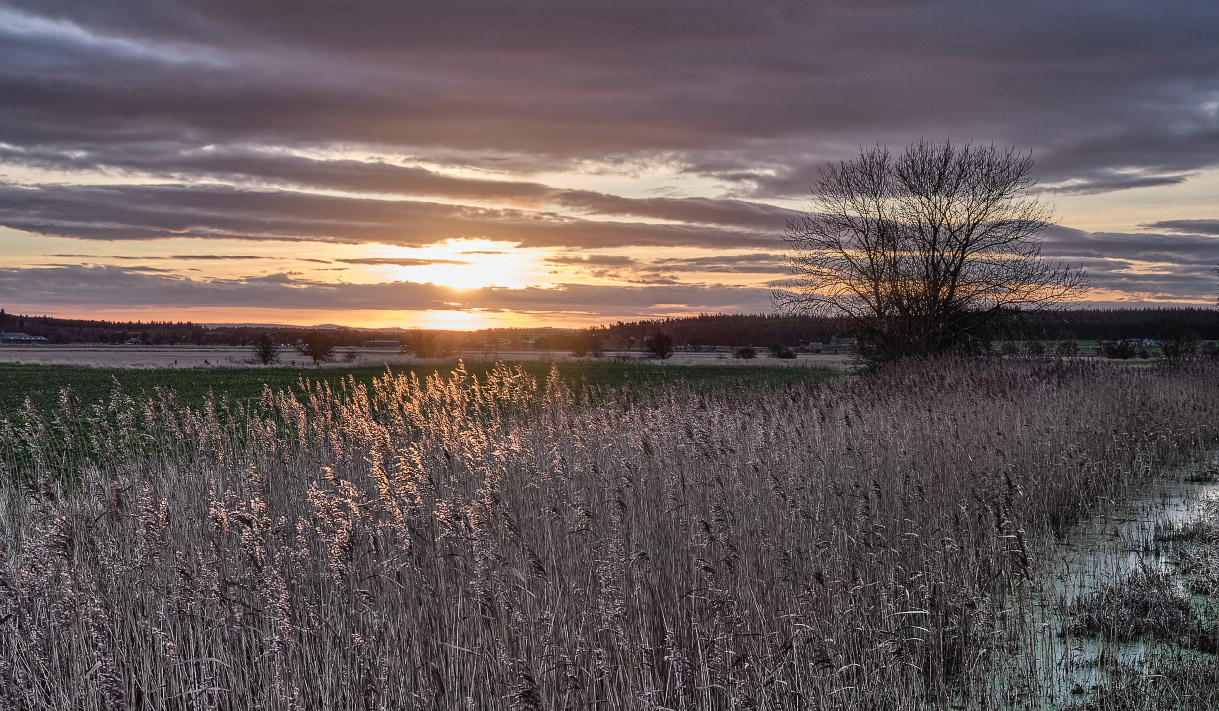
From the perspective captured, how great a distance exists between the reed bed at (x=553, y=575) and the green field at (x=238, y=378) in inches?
837

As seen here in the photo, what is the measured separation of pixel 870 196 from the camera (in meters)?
31.8

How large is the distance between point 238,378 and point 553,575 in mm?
49390

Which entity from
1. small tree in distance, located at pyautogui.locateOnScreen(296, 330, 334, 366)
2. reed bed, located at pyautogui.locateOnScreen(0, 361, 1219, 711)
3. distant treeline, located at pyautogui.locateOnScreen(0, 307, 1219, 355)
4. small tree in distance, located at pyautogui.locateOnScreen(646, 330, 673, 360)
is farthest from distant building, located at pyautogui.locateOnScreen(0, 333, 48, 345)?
reed bed, located at pyautogui.locateOnScreen(0, 361, 1219, 711)

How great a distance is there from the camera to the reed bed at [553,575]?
4.32 meters

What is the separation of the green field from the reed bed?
2127 cm

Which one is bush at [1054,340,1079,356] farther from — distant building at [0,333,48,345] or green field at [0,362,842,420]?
distant building at [0,333,48,345]

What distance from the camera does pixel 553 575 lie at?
5637mm

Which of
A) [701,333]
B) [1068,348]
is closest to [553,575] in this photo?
[1068,348]

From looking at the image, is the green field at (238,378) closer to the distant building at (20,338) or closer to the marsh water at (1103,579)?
the marsh water at (1103,579)

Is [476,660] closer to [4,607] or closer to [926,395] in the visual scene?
[4,607]

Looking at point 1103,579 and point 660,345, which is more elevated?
point 660,345

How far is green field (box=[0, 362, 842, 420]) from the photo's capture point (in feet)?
118

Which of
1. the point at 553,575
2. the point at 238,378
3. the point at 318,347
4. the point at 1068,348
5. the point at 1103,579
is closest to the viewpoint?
the point at 553,575

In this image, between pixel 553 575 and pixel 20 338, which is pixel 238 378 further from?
pixel 20 338
